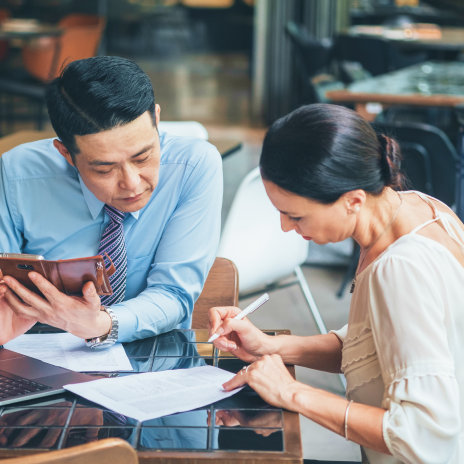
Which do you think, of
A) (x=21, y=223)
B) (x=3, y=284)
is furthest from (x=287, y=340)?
(x=21, y=223)

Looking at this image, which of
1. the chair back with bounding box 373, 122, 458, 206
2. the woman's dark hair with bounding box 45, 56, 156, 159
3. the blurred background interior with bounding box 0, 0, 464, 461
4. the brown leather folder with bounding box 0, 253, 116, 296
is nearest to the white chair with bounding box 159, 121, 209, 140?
the blurred background interior with bounding box 0, 0, 464, 461

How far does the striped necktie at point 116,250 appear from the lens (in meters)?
1.54

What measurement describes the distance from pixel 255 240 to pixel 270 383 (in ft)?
4.17

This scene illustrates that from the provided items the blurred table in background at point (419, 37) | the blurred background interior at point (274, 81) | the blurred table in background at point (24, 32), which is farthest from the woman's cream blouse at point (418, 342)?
the blurred table in background at point (24, 32)

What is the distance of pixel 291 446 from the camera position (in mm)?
924

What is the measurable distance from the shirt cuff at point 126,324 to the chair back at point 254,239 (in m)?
0.98

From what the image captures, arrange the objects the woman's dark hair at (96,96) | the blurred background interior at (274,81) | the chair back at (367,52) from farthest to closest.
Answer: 1. the chair back at (367,52)
2. the blurred background interior at (274,81)
3. the woman's dark hair at (96,96)

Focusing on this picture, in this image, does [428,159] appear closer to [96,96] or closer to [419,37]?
[96,96]

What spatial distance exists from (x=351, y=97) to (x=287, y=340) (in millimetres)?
2455

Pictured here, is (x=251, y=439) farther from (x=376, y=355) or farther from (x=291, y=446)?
(x=376, y=355)

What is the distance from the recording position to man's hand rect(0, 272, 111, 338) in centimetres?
116

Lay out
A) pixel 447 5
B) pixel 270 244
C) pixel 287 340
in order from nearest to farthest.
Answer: pixel 287 340 → pixel 270 244 → pixel 447 5

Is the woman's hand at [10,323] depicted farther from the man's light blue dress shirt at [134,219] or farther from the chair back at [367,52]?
the chair back at [367,52]

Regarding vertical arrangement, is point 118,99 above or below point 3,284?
above
